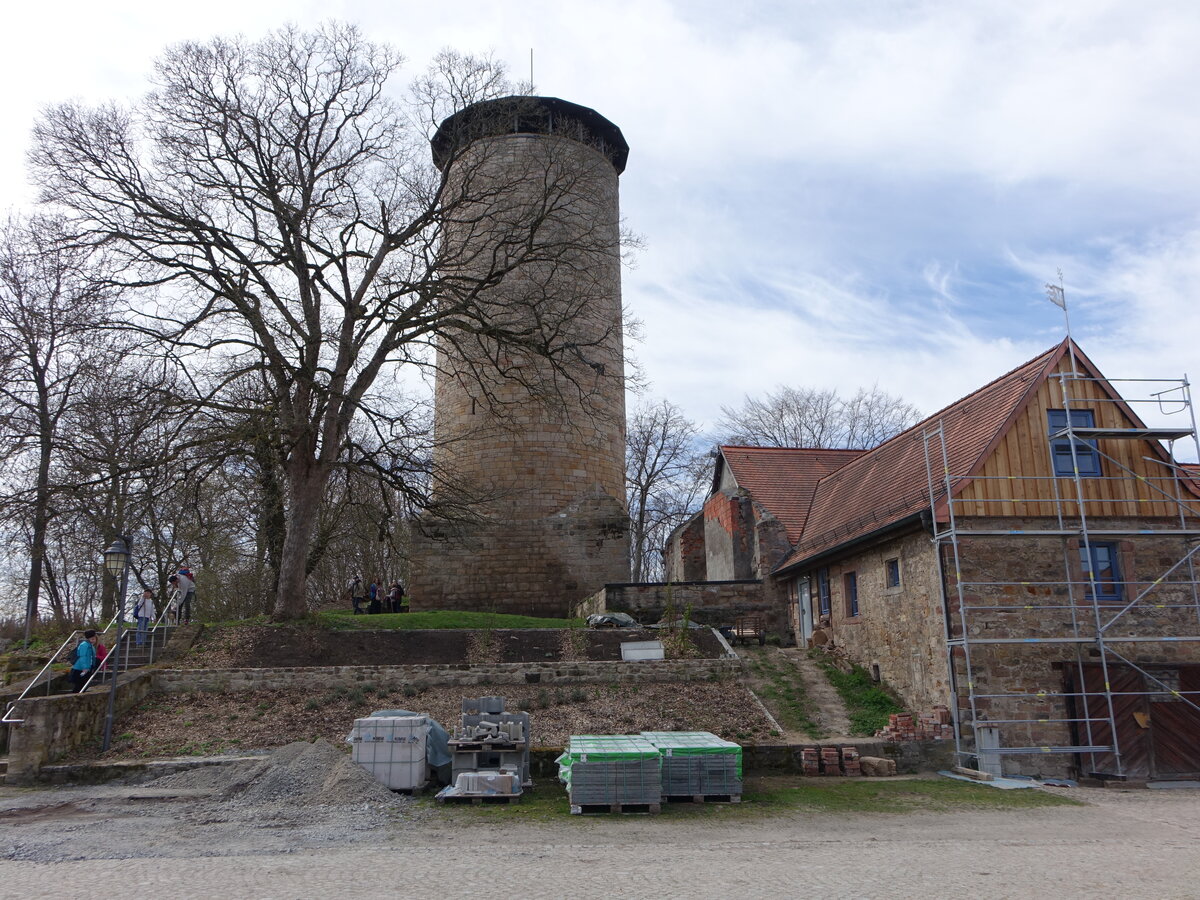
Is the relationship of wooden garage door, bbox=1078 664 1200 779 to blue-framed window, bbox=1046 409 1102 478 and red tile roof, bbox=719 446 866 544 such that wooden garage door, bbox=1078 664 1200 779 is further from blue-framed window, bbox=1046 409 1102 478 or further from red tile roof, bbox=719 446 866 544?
red tile roof, bbox=719 446 866 544

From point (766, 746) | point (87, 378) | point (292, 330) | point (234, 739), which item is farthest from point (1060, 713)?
point (87, 378)

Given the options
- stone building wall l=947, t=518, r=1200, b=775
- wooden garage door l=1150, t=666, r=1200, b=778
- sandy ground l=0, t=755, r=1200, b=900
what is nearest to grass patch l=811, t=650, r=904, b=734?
stone building wall l=947, t=518, r=1200, b=775

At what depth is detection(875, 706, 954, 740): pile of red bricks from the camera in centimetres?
1335

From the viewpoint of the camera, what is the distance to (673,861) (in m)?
7.76


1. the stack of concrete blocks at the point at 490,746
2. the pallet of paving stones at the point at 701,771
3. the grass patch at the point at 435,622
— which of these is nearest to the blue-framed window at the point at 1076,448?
the pallet of paving stones at the point at 701,771

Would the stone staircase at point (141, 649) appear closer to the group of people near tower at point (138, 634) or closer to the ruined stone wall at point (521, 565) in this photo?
the group of people near tower at point (138, 634)

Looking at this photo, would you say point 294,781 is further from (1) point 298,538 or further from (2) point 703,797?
(1) point 298,538

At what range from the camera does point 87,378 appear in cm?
1741

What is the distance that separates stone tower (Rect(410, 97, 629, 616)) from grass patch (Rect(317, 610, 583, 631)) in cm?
285

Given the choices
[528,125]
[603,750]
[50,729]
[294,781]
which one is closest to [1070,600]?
[603,750]

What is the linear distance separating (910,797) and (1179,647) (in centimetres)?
653

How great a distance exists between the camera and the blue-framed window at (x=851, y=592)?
17828mm

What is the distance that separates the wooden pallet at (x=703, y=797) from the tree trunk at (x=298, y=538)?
9982 millimetres

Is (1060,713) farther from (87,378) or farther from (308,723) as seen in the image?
(87,378)
